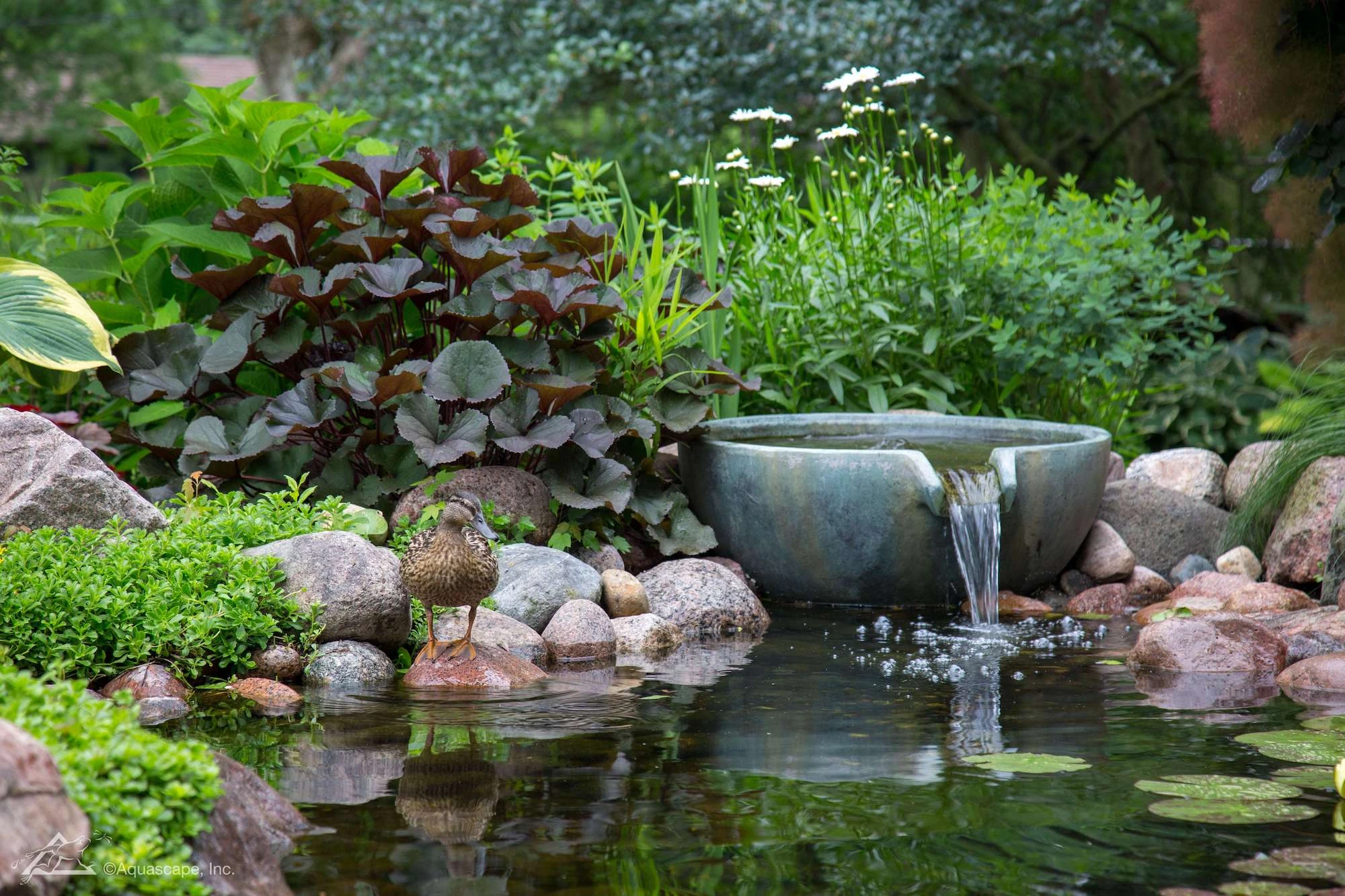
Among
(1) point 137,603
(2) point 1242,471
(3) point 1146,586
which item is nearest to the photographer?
(1) point 137,603

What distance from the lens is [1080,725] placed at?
3879mm

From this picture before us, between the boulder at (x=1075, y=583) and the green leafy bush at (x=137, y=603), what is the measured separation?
357 centimetres

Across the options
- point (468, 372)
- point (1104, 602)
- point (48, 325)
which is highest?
point (48, 325)

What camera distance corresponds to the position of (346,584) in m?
4.52

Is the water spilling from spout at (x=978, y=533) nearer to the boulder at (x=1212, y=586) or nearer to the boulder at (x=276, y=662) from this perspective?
the boulder at (x=1212, y=586)

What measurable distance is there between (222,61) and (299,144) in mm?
25689

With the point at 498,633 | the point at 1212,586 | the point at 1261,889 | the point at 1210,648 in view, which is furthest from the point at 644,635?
→ the point at 1261,889

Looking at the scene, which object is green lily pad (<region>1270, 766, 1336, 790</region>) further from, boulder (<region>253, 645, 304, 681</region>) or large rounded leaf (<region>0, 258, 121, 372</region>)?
large rounded leaf (<region>0, 258, 121, 372</region>)

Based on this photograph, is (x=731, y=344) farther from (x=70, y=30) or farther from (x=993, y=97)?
(x=70, y=30)

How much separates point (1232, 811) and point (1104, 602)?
301 cm

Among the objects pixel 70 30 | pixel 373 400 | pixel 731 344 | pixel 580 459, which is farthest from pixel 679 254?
pixel 70 30

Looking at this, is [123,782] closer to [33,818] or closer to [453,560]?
[33,818]

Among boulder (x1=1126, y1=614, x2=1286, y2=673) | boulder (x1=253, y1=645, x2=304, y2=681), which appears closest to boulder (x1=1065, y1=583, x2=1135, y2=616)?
boulder (x1=1126, y1=614, x2=1286, y2=673)

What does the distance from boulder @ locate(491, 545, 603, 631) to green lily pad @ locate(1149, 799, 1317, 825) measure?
2605 millimetres
